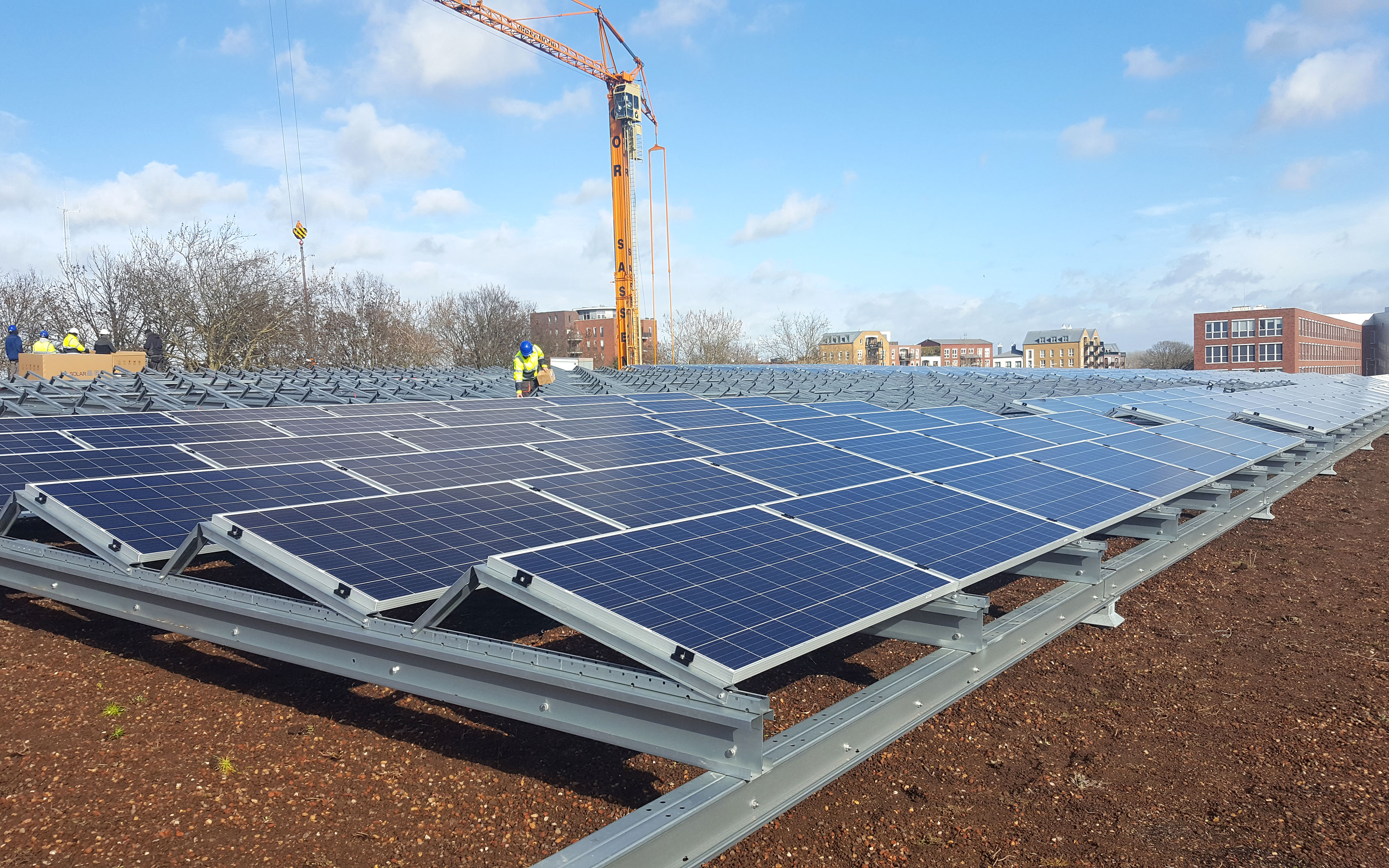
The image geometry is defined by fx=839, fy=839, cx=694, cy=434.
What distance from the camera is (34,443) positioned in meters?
9.91

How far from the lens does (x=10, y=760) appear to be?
20.8 ft

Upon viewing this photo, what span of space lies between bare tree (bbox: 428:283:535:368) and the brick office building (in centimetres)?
9016

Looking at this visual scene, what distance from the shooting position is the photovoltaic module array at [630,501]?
17.1 ft

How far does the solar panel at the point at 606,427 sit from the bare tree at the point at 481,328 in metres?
73.9

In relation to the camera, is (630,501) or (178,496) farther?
(630,501)

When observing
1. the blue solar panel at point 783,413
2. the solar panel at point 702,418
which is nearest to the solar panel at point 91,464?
the solar panel at point 702,418

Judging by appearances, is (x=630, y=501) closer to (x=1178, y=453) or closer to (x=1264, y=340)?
(x=1178, y=453)

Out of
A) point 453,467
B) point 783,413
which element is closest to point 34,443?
point 453,467

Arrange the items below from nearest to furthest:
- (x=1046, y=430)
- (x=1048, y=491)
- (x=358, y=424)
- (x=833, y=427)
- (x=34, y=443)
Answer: (x=1048, y=491), (x=34, y=443), (x=358, y=424), (x=833, y=427), (x=1046, y=430)

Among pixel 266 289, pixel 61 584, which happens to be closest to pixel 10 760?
pixel 61 584

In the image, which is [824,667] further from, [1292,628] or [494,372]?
[494,372]

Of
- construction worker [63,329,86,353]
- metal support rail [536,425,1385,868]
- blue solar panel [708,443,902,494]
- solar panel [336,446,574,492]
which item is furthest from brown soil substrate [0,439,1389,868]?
construction worker [63,329,86,353]

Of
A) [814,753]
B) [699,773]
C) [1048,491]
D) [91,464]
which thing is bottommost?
[699,773]

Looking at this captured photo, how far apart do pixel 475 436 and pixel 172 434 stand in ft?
12.1
